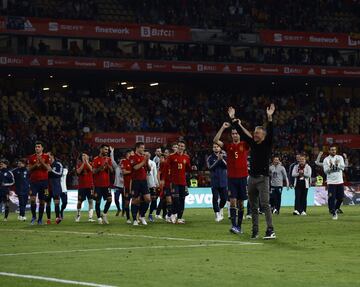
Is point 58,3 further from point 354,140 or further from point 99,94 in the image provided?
point 354,140

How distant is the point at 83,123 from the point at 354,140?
57.2 ft

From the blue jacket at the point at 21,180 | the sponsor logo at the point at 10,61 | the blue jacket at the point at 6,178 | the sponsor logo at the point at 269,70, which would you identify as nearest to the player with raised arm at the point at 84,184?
the blue jacket at the point at 21,180

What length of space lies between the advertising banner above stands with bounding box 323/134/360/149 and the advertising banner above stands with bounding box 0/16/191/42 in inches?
415

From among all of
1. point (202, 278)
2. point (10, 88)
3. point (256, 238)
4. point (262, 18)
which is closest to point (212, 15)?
point (262, 18)

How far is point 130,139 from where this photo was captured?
54031 mm

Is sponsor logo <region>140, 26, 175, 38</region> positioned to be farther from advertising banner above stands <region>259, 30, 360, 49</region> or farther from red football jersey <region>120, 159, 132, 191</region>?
red football jersey <region>120, 159, 132, 191</region>

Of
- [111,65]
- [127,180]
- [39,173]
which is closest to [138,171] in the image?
[127,180]

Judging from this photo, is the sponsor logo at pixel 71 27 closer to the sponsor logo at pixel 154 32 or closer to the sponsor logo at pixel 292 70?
the sponsor logo at pixel 154 32

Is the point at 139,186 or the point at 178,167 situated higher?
the point at 178,167

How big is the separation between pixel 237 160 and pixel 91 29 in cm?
3176

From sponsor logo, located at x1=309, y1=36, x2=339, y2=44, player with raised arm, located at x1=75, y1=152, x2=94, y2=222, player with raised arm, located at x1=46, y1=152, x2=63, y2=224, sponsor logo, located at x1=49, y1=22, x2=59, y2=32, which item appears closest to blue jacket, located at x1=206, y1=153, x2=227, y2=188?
player with raised arm, located at x1=75, y1=152, x2=94, y2=222

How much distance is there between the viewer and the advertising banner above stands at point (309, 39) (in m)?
60.2

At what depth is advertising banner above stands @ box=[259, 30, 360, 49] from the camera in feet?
198

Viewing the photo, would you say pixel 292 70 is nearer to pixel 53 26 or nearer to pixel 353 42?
A: pixel 353 42
